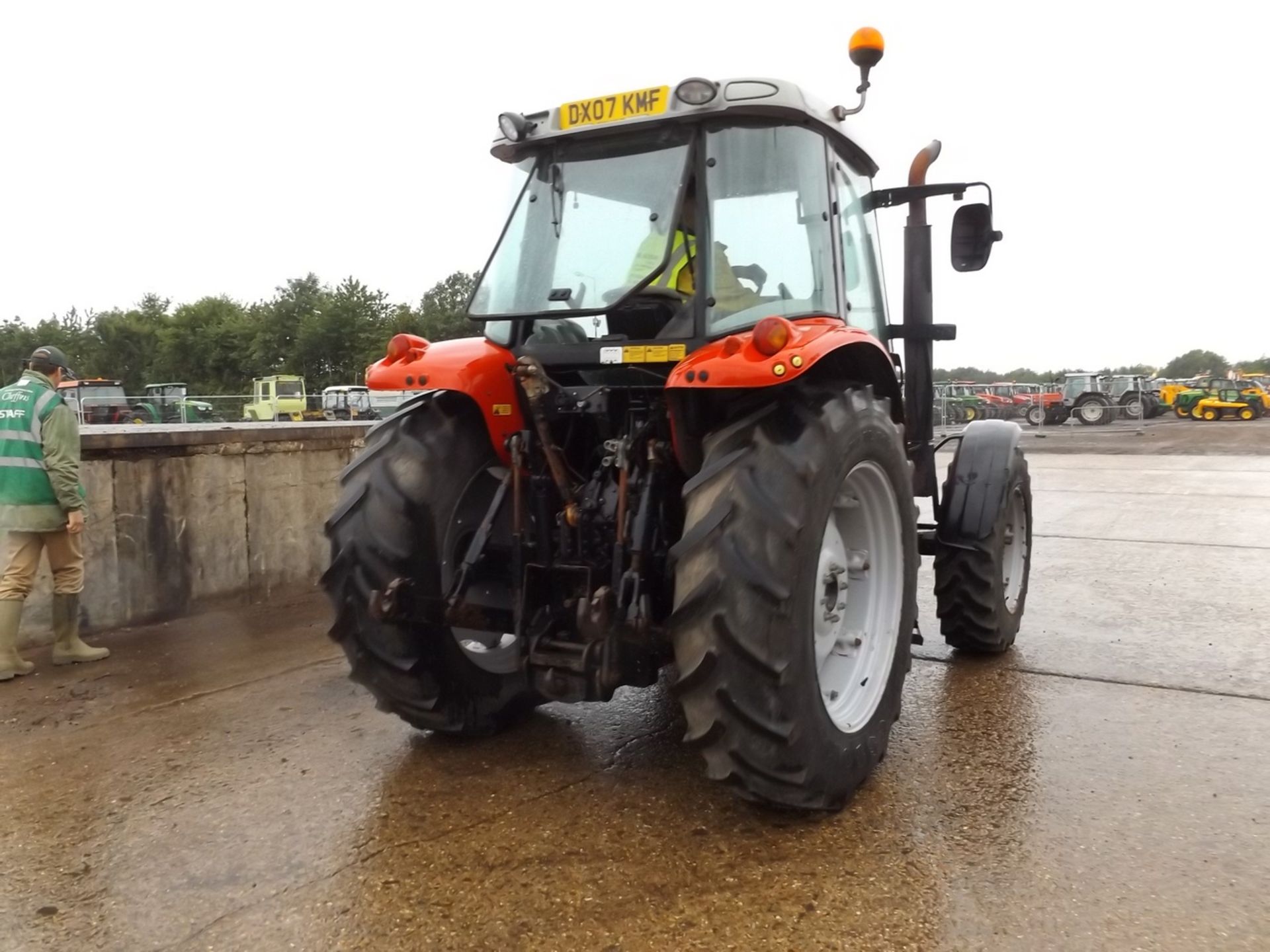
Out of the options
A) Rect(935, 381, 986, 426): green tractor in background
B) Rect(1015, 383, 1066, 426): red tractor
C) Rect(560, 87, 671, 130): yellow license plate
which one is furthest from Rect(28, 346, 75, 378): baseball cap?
Rect(1015, 383, 1066, 426): red tractor

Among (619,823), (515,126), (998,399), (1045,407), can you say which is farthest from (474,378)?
(998,399)

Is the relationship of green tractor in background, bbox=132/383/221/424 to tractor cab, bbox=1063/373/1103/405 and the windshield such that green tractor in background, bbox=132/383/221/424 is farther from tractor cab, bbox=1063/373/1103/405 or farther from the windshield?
tractor cab, bbox=1063/373/1103/405

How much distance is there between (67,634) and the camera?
17.6 ft

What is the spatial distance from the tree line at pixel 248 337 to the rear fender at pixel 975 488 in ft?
151

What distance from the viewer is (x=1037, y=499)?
12.8 metres

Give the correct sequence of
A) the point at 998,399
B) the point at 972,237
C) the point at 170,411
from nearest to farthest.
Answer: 1. the point at 972,237
2. the point at 170,411
3. the point at 998,399

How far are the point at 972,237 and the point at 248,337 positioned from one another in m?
58.7

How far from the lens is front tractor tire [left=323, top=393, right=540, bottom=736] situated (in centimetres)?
355

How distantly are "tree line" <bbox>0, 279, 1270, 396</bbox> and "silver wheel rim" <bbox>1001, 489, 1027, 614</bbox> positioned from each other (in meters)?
45.9

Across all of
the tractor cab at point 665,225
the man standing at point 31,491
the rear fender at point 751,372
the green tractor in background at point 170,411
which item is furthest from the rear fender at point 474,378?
the green tractor in background at point 170,411

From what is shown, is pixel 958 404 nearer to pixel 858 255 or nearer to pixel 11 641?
pixel 858 255

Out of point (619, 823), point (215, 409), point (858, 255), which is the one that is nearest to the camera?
point (619, 823)

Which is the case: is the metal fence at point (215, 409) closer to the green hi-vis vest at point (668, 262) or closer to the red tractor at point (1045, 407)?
the green hi-vis vest at point (668, 262)

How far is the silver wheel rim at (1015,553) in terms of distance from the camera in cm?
518
